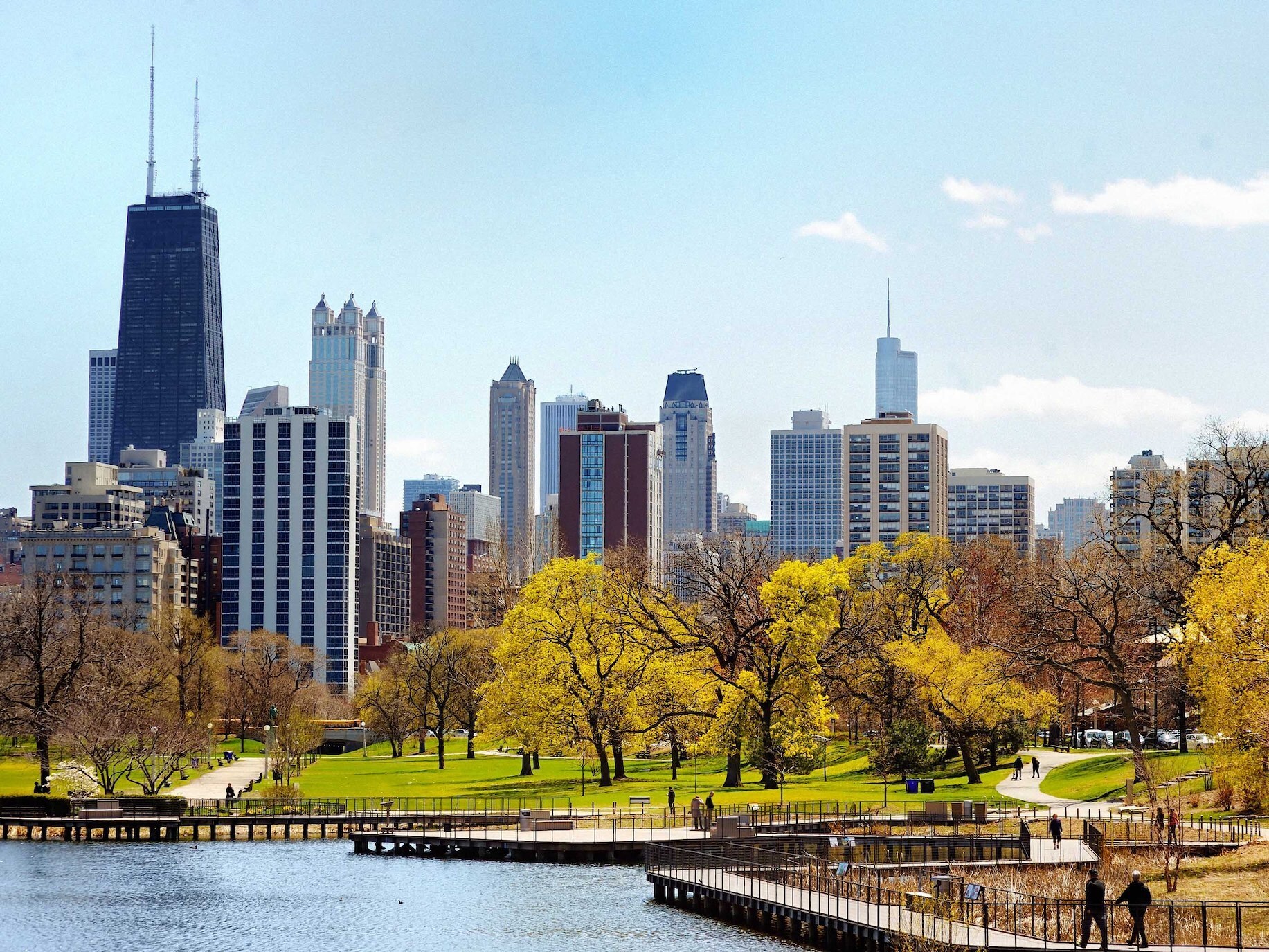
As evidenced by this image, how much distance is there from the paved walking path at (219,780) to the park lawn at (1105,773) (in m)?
44.8

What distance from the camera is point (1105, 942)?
41.5 m

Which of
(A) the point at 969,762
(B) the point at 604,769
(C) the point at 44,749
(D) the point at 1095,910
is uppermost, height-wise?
(D) the point at 1095,910

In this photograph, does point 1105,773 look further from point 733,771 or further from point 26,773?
point 26,773

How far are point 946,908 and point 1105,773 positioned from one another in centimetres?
3860

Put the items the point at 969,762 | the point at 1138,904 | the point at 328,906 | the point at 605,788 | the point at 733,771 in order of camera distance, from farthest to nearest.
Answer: the point at 605,788
the point at 733,771
the point at 969,762
the point at 328,906
the point at 1138,904

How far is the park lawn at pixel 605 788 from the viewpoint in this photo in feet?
285

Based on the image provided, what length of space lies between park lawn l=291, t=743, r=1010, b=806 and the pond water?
58.0 feet

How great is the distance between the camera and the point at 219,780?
113188 mm

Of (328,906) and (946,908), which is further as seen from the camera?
(328,906)

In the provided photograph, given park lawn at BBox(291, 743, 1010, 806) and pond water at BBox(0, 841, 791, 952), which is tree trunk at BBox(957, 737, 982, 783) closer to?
park lawn at BBox(291, 743, 1010, 806)

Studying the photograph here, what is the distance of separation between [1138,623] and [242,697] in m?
90.7

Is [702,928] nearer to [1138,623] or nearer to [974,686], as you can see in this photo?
[974,686]

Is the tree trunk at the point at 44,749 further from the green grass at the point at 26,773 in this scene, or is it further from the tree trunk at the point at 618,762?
the tree trunk at the point at 618,762

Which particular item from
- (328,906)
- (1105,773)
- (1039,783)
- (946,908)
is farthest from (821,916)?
(1039,783)
